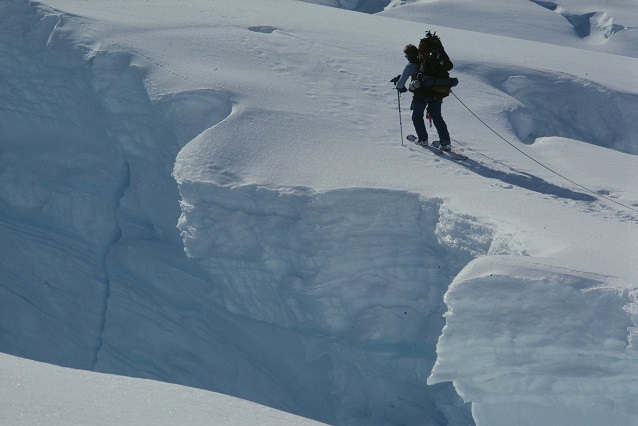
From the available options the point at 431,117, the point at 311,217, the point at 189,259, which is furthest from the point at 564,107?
the point at 189,259

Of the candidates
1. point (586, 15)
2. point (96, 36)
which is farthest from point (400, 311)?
point (586, 15)

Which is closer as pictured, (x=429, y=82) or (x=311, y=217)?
(x=311, y=217)

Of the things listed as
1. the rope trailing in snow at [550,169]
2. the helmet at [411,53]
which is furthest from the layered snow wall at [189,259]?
the helmet at [411,53]

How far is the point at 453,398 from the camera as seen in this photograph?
8.29m

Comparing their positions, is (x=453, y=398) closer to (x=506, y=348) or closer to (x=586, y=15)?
(x=506, y=348)

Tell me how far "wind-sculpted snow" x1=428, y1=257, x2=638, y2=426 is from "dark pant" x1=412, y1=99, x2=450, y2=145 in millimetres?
2892

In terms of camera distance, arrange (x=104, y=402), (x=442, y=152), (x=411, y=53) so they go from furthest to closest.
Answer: (x=411, y=53) < (x=442, y=152) < (x=104, y=402)

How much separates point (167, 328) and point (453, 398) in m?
3.47

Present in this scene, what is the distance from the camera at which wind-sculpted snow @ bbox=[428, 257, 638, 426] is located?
6.12 m

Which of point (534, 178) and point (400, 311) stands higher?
point (534, 178)

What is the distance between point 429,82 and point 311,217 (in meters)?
2.07

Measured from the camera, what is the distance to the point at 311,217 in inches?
325

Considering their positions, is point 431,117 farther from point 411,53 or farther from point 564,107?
point 564,107

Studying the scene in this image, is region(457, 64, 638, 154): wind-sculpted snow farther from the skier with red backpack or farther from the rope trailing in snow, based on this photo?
the skier with red backpack
